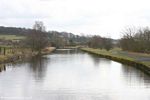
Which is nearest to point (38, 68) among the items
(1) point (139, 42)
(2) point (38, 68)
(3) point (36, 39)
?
(2) point (38, 68)

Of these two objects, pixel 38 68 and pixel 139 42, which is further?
pixel 139 42

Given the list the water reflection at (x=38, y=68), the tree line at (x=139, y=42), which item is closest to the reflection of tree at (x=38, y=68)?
the water reflection at (x=38, y=68)

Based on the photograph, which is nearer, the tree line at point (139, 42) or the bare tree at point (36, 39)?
the tree line at point (139, 42)

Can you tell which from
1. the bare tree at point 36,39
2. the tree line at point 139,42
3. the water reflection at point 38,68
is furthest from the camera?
the bare tree at point 36,39

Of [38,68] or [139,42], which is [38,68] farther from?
[139,42]

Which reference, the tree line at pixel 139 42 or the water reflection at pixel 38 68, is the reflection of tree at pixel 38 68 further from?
the tree line at pixel 139 42

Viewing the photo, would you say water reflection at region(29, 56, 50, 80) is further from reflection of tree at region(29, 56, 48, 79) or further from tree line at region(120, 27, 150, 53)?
tree line at region(120, 27, 150, 53)

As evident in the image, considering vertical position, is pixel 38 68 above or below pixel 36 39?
below

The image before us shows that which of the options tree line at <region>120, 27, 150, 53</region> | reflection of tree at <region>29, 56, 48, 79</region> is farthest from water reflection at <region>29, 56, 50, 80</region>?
tree line at <region>120, 27, 150, 53</region>

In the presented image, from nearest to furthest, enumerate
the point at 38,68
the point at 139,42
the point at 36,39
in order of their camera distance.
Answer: the point at 38,68
the point at 139,42
the point at 36,39

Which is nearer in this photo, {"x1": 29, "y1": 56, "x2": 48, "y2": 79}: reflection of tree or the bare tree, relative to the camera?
{"x1": 29, "y1": 56, "x2": 48, "y2": 79}: reflection of tree

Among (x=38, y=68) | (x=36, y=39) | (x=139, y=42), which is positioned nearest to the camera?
(x=38, y=68)

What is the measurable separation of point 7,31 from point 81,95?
17067 cm

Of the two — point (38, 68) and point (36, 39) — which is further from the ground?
point (36, 39)
